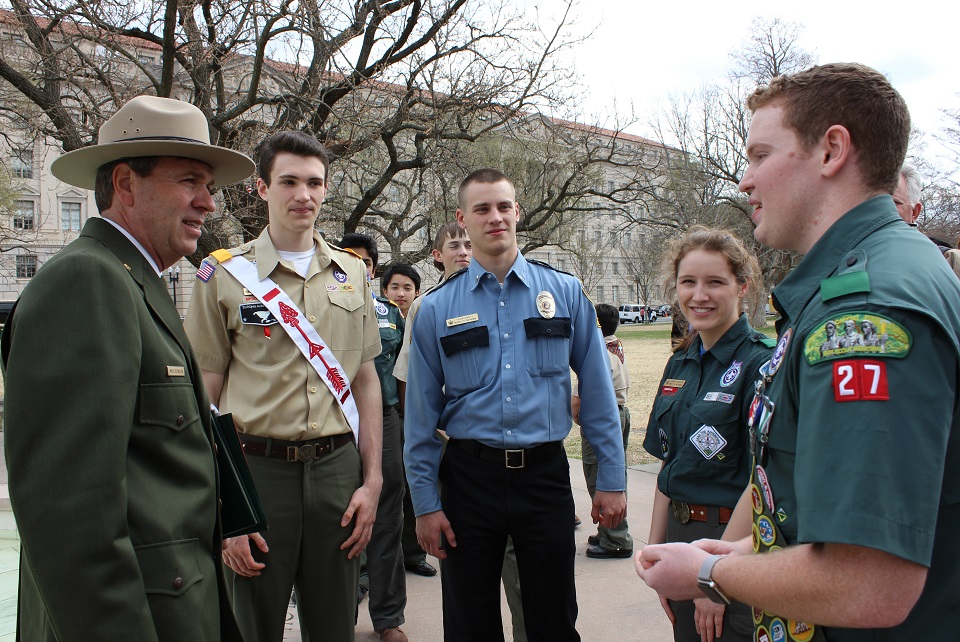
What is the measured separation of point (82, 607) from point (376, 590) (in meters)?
2.61

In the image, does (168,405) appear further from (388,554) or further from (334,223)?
(334,223)

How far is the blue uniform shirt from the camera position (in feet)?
9.48

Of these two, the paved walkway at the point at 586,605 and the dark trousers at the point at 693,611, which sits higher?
the dark trousers at the point at 693,611

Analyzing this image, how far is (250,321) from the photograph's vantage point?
9.11ft

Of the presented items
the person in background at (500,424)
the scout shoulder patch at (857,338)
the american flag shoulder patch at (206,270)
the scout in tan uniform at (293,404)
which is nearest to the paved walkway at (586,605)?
the person in background at (500,424)

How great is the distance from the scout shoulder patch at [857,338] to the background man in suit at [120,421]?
1479 millimetres

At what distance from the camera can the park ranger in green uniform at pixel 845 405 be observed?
1.02 metres

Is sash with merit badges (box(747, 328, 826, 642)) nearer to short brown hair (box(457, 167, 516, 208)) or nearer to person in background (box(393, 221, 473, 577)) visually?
short brown hair (box(457, 167, 516, 208))

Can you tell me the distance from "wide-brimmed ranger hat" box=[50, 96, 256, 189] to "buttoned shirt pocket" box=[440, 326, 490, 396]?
4.24ft

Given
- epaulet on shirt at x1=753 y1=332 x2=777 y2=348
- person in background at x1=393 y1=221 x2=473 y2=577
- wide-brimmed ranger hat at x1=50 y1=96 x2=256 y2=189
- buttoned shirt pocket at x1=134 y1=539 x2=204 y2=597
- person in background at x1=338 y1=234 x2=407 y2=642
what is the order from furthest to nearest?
person in background at x1=393 y1=221 x2=473 y2=577
person in background at x1=338 y1=234 x2=407 y2=642
epaulet on shirt at x1=753 y1=332 x2=777 y2=348
wide-brimmed ranger hat at x1=50 y1=96 x2=256 y2=189
buttoned shirt pocket at x1=134 y1=539 x2=204 y2=597

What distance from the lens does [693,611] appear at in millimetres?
2428

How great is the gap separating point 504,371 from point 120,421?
169 cm

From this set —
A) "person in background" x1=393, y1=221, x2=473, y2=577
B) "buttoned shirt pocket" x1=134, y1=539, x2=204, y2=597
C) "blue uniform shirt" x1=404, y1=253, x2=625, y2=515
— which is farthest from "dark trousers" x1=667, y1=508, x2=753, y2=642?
"person in background" x1=393, y1=221, x2=473, y2=577

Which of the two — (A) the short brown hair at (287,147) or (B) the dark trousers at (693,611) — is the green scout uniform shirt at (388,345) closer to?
(A) the short brown hair at (287,147)
